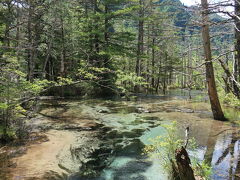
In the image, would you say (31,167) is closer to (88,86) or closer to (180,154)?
(180,154)

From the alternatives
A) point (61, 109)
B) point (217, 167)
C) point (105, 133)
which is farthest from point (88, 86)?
point (217, 167)

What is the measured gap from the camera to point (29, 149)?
260 inches

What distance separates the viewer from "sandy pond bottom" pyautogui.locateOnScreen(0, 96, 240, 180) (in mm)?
5156

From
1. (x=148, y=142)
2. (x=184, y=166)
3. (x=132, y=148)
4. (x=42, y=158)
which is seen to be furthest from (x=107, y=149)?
(x=184, y=166)

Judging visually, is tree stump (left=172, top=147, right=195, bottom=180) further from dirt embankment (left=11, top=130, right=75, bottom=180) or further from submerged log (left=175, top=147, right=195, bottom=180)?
dirt embankment (left=11, top=130, right=75, bottom=180)

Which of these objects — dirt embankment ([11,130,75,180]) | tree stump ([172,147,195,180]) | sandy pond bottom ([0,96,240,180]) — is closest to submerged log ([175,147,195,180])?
tree stump ([172,147,195,180])

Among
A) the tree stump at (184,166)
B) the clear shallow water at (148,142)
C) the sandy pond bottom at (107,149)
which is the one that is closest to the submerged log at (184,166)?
the tree stump at (184,166)

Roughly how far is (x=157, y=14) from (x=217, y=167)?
23122 millimetres

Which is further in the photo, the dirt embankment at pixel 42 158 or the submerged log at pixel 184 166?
the dirt embankment at pixel 42 158

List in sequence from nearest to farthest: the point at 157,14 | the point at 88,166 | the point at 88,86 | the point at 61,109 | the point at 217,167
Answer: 1. the point at 217,167
2. the point at 88,166
3. the point at 61,109
4. the point at 88,86
5. the point at 157,14

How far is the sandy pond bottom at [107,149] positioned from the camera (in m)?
5.16

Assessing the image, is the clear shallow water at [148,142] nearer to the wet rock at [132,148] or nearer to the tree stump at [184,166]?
the wet rock at [132,148]

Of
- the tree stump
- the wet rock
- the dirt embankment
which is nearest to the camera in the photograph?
the tree stump

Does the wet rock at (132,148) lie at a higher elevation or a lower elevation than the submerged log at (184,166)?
lower
